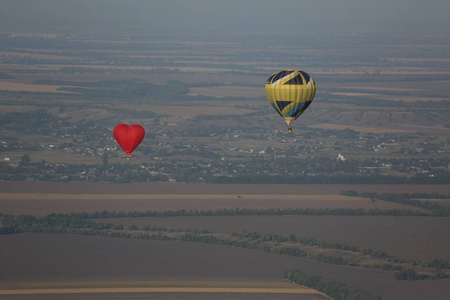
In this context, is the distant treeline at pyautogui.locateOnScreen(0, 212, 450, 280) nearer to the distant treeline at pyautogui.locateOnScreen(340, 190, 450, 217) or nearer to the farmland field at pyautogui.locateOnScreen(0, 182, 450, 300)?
the farmland field at pyautogui.locateOnScreen(0, 182, 450, 300)

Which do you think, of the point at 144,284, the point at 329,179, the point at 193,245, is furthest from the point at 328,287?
the point at 329,179

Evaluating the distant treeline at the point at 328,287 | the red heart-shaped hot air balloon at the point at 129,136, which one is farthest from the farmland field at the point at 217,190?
the red heart-shaped hot air balloon at the point at 129,136

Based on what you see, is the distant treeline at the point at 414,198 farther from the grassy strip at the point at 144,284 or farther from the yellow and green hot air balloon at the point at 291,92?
the grassy strip at the point at 144,284

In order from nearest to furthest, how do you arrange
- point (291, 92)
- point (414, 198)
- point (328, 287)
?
point (328, 287) < point (291, 92) < point (414, 198)

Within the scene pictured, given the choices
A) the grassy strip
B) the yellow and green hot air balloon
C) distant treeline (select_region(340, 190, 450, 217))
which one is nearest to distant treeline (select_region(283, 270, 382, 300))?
the grassy strip

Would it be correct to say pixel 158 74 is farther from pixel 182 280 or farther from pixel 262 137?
pixel 182 280

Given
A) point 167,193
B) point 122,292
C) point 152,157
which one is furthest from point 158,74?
point 122,292

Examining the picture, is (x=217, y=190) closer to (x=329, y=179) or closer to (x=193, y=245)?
(x=329, y=179)
